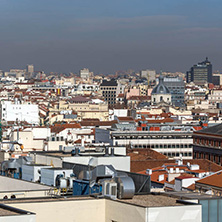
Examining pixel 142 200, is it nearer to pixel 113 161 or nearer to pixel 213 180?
pixel 113 161

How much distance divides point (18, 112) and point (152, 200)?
3534 inches

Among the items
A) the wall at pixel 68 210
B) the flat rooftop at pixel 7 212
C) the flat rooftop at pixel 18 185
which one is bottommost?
the flat rooftop at pixel 18 185

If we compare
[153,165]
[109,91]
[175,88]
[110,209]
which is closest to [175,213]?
[110,209]

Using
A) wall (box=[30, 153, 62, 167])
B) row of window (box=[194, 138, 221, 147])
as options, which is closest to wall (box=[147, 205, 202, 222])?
wall (box=[30, 153, 62, 167])

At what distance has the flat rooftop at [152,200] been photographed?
12633 mm

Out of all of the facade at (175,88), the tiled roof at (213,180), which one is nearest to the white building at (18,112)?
the facade at (175,88)

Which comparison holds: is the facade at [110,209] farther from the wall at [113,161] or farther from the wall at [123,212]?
the wall at [113,161]

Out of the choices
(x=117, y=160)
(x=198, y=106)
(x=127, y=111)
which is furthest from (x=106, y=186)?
(x=198, y=106)

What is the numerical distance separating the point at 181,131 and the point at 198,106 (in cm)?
7934

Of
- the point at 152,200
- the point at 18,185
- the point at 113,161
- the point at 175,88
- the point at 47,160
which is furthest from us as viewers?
the point at 175,88

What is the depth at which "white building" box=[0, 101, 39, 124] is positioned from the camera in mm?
101938

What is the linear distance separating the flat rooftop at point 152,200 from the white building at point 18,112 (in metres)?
88.2

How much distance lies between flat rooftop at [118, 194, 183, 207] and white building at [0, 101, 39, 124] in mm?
88224

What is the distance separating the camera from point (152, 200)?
13188mm
